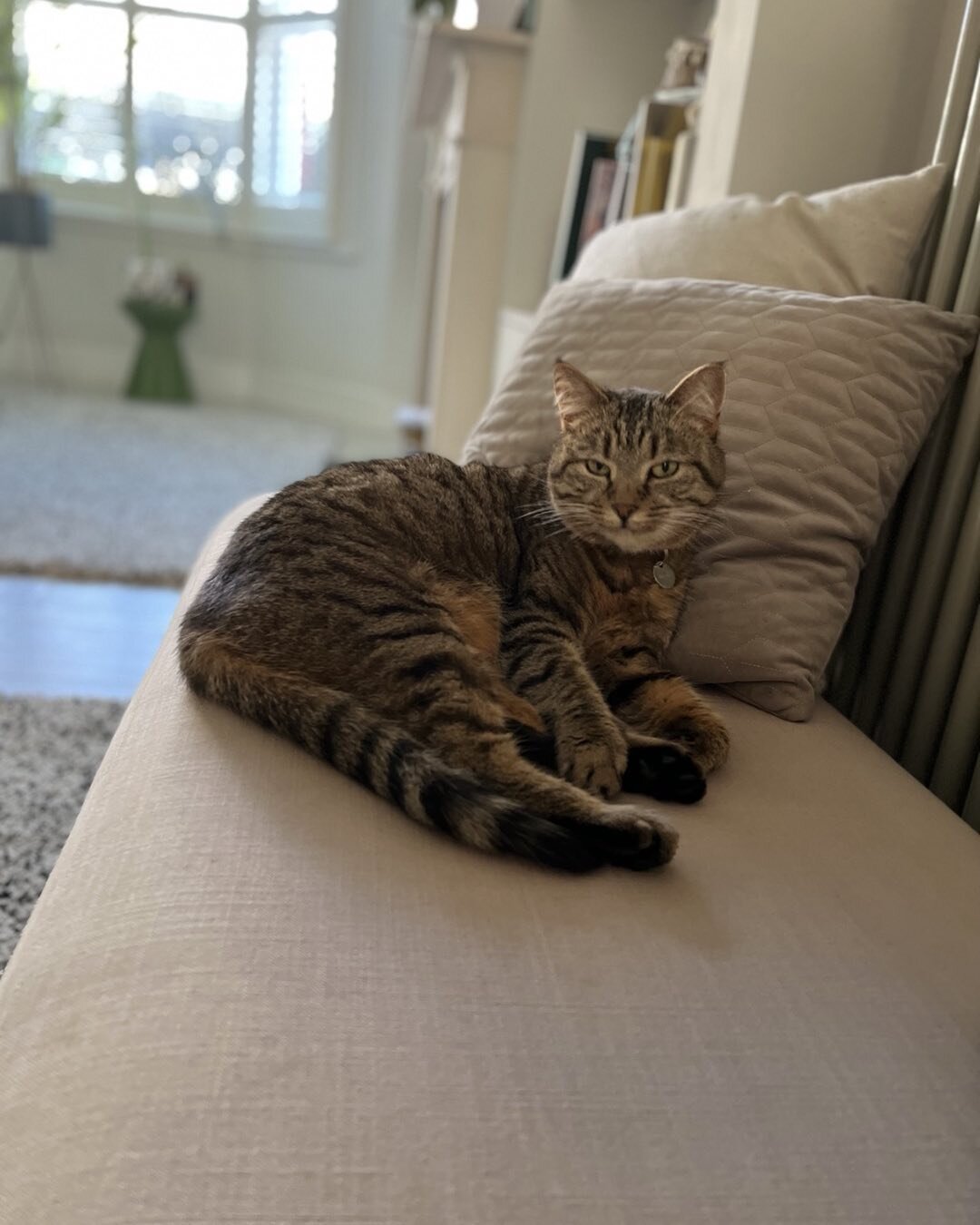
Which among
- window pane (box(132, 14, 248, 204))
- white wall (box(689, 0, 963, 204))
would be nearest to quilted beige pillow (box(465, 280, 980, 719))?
white wall (box(689, 0, 963, 204))

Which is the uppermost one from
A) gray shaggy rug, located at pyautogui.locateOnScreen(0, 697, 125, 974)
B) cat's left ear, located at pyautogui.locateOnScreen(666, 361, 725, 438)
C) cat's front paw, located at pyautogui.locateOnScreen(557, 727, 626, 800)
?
cat's left ear, located at pyautogui.locateOnScreen(666, 361, 725, 438)

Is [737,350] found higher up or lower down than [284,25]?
lower down

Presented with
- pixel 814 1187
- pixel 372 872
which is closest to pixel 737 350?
pixel 372 872

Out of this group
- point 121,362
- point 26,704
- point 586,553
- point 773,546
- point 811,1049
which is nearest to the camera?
point 811,1049

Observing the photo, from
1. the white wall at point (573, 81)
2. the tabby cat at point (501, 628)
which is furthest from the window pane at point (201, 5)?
the tabby cat at point (501, 628)

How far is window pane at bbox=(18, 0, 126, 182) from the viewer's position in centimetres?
559

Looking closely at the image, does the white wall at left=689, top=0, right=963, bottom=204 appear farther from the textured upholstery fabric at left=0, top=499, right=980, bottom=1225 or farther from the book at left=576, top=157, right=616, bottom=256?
the textured upholstery fabric at left=0, top=499, right=980, bottom=1225

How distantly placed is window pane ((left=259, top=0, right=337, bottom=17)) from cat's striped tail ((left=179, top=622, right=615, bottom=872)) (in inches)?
206

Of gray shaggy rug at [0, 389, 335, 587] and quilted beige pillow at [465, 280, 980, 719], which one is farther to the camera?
gray shaggy rug at [0, 389, 335, 587]

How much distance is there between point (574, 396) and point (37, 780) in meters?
1.02

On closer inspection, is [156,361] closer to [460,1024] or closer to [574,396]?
[574,396]

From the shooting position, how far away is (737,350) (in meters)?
1.29

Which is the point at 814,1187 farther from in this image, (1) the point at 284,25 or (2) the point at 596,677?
(1) the point at 284,25

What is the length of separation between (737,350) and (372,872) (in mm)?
787
